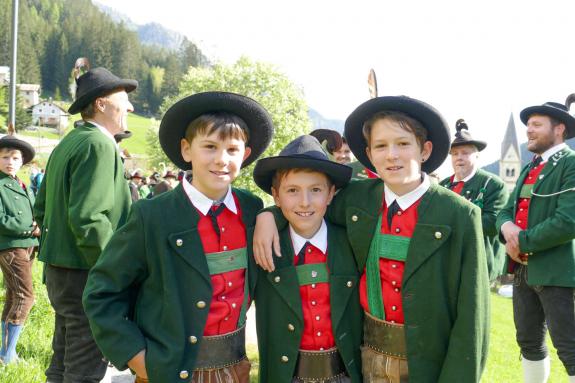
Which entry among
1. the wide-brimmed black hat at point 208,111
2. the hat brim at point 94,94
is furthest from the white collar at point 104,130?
the wide-brimmed black hat at point 208,111

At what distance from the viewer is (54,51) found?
283ft

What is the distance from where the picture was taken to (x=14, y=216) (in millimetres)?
5066

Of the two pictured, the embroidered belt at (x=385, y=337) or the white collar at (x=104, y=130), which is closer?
the embroidered belt at (x=385, y=337)

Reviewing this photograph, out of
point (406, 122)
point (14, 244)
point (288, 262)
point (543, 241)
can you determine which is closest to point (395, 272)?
point (288, 262)

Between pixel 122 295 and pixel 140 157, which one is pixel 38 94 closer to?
pixel 140 157

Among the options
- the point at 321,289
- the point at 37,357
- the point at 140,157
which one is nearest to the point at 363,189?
the point at 321,289

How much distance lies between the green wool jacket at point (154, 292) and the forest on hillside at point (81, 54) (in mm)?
83804

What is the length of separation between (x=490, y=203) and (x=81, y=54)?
8939 centimetres

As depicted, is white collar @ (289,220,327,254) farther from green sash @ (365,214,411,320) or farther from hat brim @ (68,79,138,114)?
hat brim @ (68,79,138,114)

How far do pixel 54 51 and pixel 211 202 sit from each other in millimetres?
96306

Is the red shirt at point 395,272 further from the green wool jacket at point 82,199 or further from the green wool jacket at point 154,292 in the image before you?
the green wool jacket at point 82,199

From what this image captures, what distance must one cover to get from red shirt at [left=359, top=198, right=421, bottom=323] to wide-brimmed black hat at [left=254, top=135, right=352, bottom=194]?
351 millimetres

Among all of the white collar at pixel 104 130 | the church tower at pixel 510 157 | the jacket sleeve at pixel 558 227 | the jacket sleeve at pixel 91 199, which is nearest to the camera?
the jacket sleeve at pixel 91 199

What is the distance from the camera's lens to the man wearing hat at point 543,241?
3920 millimetres
